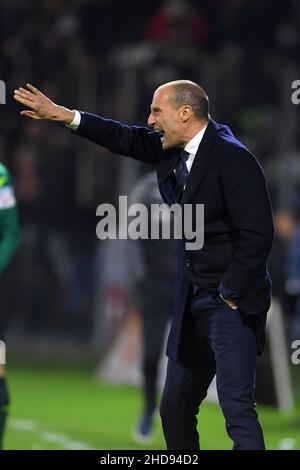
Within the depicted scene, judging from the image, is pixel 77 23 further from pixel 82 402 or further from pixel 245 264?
pixel 245 264

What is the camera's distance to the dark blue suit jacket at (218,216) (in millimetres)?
6395

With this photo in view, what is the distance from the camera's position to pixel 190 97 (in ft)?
21.7

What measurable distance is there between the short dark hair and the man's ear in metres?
0.02

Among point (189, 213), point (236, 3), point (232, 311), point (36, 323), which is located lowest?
point (232, 311)

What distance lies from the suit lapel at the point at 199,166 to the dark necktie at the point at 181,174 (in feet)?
0.34

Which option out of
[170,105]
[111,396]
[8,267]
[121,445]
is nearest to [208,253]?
[170,105]

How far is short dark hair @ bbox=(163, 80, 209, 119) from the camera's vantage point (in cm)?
661

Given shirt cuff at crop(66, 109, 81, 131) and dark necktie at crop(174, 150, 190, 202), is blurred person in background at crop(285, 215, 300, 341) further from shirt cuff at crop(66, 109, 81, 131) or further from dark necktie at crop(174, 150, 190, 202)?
shirt cuff at crop(66, 109, 81, 131)

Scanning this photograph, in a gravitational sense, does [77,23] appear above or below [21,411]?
above

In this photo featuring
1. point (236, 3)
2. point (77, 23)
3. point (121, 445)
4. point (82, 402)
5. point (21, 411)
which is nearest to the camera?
point (121, 445)

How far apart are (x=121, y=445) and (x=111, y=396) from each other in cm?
399

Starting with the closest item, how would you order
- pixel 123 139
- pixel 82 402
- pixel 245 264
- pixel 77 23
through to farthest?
pixel 245 264 < pixel 123 139 < pixel 82 402 < pixel 77 23

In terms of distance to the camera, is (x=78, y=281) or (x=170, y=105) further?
(x=78, y=281)

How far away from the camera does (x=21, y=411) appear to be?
12.5 meters
